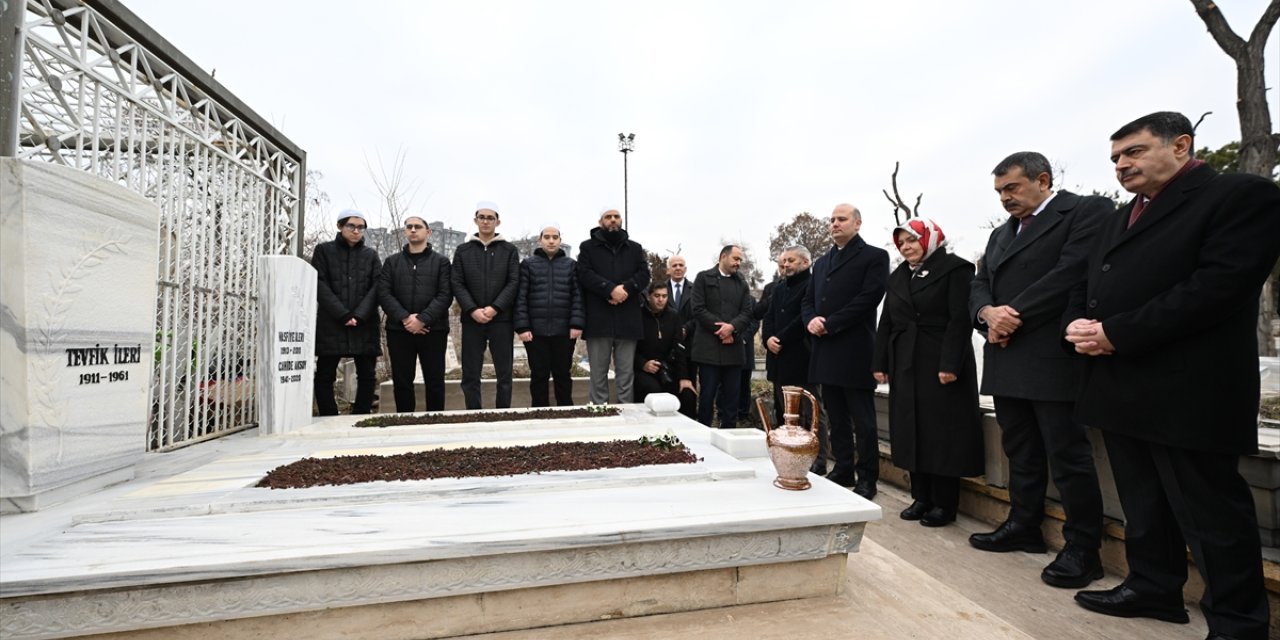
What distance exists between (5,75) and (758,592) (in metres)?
3.74

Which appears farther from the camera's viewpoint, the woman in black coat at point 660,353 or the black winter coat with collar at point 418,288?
the woman in black coat at point 660,353

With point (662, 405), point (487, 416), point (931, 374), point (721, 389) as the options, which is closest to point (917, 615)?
point (931, 374)

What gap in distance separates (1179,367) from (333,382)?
5.52 m

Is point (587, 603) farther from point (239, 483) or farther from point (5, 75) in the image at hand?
point (5, 75)

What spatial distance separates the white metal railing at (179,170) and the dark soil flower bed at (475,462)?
4.89 ft

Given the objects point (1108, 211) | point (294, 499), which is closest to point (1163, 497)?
point (1108, 211)

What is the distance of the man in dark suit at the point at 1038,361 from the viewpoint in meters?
2.60

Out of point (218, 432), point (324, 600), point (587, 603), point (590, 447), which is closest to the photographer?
point (324, 600)

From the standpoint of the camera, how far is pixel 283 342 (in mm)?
3758

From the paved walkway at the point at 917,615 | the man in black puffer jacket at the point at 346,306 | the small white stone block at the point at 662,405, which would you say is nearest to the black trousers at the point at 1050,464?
the paved walkway at the point at 917,615

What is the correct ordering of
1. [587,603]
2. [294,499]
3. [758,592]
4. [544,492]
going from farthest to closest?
[544,492] < [294,499] < [758,592] < [587,603]

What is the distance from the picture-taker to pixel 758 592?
2.03 meters

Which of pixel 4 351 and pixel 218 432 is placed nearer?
pixel 4 351

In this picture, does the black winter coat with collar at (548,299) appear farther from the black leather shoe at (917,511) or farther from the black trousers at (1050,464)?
the black trousers at (1050,464)
